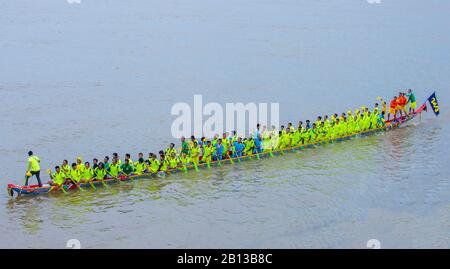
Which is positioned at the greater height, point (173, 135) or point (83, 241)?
point (173, 135)

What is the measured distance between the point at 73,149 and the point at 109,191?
5278 millimetres

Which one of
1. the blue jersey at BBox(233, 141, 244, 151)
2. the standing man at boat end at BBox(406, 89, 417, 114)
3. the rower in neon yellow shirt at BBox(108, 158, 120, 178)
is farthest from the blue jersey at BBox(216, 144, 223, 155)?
the standing man at boat end at BBox(406, 89, 417, 114)

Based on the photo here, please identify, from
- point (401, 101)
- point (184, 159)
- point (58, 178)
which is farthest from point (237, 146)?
point (401, 101)

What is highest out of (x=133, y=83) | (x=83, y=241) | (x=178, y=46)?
(x=178, y=46)

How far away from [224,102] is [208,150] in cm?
1009

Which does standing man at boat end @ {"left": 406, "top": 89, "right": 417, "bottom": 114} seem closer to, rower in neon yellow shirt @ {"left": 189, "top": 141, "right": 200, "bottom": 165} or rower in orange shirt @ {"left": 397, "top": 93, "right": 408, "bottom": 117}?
rower in orange shirt @ {"left": 397, "top": 93, "right": 408, "bottom": 117}

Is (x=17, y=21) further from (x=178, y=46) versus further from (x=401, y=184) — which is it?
(x=401, y=184)

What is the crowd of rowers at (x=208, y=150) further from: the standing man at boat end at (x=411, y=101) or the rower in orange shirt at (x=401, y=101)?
the standing man at boat end at (x=411, y=101)

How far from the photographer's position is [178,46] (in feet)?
139

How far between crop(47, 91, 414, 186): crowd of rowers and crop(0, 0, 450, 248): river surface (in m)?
0.50

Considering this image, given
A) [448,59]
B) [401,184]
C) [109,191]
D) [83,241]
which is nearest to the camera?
[83,241]

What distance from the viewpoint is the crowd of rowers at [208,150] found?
1892 cm

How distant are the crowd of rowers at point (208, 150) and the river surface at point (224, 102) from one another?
0.50 m
